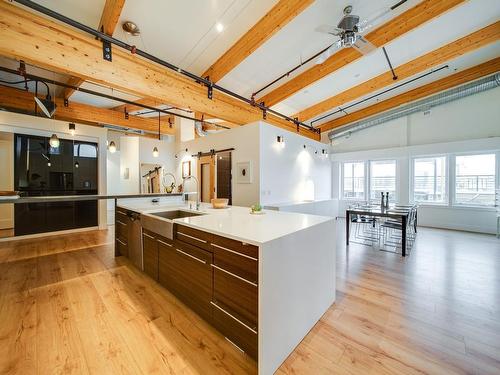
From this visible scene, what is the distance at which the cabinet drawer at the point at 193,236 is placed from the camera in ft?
6.03

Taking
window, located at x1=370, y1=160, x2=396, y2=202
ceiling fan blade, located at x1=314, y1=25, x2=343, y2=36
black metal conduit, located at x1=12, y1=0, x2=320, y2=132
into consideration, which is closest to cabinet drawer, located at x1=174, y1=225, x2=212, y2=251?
black metal conduit, located at x1=12, y1=0, x2=320, y2=132

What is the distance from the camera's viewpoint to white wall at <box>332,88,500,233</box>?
567 cm

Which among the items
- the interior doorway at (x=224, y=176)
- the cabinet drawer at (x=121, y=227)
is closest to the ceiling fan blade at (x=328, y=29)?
the interior doorway at (x=224, y=176)

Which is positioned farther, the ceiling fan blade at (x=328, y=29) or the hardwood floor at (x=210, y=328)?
the ceiling fan blade at (x=328, y=29)

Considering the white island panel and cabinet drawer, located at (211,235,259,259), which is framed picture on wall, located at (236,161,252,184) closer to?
the white island panel

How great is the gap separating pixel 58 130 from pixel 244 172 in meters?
4.60

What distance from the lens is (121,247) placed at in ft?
11.9

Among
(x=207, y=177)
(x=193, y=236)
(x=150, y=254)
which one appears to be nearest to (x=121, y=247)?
(x=150, y=254)

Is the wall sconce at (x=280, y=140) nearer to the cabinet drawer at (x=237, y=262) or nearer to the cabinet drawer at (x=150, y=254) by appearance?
the cabinet drawer at (x=150, y=254)

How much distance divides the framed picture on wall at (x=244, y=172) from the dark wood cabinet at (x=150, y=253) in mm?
2906

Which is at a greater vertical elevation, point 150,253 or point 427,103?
point 427,103

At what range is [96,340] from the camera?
1.76 m

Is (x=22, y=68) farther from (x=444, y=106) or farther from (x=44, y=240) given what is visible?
(x=444, y=106)

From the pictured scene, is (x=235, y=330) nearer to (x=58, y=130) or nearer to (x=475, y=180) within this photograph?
(x=58, y=130)
